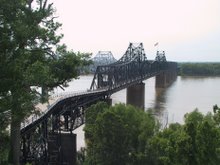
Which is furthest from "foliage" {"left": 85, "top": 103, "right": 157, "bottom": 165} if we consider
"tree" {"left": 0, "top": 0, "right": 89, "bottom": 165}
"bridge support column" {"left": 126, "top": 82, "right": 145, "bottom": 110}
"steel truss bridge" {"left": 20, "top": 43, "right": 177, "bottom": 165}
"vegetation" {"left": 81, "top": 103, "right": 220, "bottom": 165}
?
"bridge support column" {"left": 126, "top": 82, "right": 145, "bottom": 110}

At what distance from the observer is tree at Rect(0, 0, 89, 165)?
49.7 ft

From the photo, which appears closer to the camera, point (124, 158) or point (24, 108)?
point (24, 108)

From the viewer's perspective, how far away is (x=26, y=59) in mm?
16312

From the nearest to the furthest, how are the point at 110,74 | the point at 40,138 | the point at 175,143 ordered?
the point at 175,143, the point at 40,138, the point at 110,74

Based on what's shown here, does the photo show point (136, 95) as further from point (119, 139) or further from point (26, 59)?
point (26, 59)

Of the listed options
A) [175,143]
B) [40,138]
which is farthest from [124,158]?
[175,143]

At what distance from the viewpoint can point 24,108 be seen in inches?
594

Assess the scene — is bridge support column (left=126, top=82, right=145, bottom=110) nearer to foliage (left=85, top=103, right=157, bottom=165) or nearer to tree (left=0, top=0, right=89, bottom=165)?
foliage (left=85, top=103, right=157, bottom=165)

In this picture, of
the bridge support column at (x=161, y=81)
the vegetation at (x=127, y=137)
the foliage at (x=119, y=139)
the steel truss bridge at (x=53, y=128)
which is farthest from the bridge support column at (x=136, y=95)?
the bridge support column at (x=161, y=81)

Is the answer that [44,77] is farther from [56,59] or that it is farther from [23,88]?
[56,59]

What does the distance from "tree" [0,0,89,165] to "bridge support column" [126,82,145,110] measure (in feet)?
248

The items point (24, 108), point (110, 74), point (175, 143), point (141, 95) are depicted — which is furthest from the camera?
point (141, 95)

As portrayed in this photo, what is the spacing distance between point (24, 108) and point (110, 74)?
233 ft

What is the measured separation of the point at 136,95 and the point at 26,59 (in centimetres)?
8393
